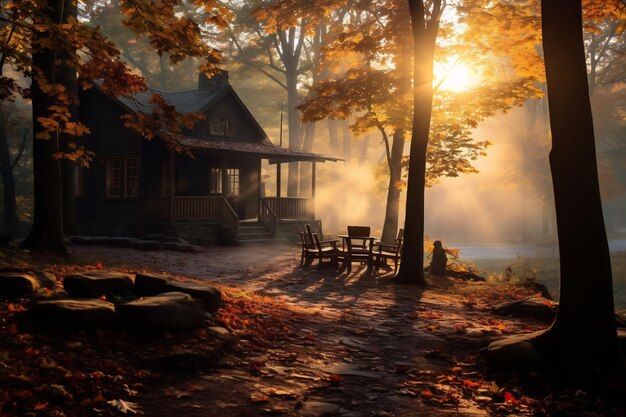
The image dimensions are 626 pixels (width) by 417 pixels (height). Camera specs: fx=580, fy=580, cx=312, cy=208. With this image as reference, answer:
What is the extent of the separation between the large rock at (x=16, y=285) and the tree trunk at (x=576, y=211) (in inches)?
233

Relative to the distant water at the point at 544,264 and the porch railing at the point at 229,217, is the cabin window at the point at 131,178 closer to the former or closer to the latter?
the porch railing at the point at 229,217

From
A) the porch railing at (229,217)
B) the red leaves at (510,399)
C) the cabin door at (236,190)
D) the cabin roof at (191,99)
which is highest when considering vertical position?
the cabin roof at (191,99)

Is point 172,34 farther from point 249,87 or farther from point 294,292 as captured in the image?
point 249,87

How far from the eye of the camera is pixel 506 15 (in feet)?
49.2

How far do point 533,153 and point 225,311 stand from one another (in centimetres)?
3160

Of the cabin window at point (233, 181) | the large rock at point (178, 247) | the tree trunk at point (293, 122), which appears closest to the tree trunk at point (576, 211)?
the large rock at point (178, 247)

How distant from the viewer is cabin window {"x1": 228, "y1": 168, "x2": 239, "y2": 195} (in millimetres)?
28719

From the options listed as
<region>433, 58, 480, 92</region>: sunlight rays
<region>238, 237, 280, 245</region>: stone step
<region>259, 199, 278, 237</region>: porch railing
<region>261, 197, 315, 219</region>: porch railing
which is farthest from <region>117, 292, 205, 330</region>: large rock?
<region>261, 197, 315, 219</region>: porch railing

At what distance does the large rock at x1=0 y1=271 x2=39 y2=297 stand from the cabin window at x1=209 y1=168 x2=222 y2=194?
68.4 ft

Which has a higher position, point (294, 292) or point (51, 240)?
point (51, 240)

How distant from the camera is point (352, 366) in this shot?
20.2 ft

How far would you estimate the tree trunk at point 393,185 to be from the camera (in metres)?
21.1

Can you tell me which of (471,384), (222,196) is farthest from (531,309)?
(222,196)

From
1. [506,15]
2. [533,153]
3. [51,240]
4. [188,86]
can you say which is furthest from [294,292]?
[188,86]
